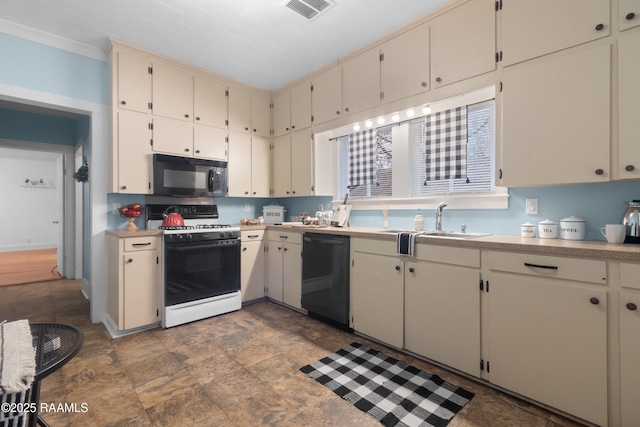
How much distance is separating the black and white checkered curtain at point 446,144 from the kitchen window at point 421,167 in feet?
0.07

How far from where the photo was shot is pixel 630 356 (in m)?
1.42

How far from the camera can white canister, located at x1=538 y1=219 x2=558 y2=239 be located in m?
1.99

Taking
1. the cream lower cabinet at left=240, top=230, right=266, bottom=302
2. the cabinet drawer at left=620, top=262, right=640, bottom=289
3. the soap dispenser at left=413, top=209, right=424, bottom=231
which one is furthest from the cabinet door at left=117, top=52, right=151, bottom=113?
the cabinet drawer at left=620, top=262, right=640, bottom=289

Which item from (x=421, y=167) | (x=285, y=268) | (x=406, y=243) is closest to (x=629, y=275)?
(x=406, y=243)

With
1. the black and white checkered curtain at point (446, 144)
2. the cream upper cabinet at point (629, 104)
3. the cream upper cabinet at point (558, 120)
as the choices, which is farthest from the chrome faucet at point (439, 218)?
the cream upper cabinet at point (629, 104)

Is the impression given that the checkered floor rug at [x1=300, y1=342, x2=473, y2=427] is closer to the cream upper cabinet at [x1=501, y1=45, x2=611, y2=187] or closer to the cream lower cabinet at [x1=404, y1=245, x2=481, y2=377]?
the cream lower cabinet at [x1=404, y1=245, x2=481, y2=377]

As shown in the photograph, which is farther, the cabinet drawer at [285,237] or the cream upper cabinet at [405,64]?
the cabinet drawer at [285,237]

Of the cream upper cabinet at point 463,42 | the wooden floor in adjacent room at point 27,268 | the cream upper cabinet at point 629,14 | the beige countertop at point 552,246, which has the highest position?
the cream upper cabinet at point 463,42

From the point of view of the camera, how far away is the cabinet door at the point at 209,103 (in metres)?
3.58

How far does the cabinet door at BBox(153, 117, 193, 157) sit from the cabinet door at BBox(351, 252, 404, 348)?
93.6 inches

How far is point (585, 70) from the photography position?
1.77m

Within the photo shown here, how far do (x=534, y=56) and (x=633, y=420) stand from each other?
6.90 ft

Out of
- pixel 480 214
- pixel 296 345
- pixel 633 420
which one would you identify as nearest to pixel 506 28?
pixel 480 214

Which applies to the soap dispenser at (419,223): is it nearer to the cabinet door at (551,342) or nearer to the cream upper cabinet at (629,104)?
the cabinet door at (551,342)
